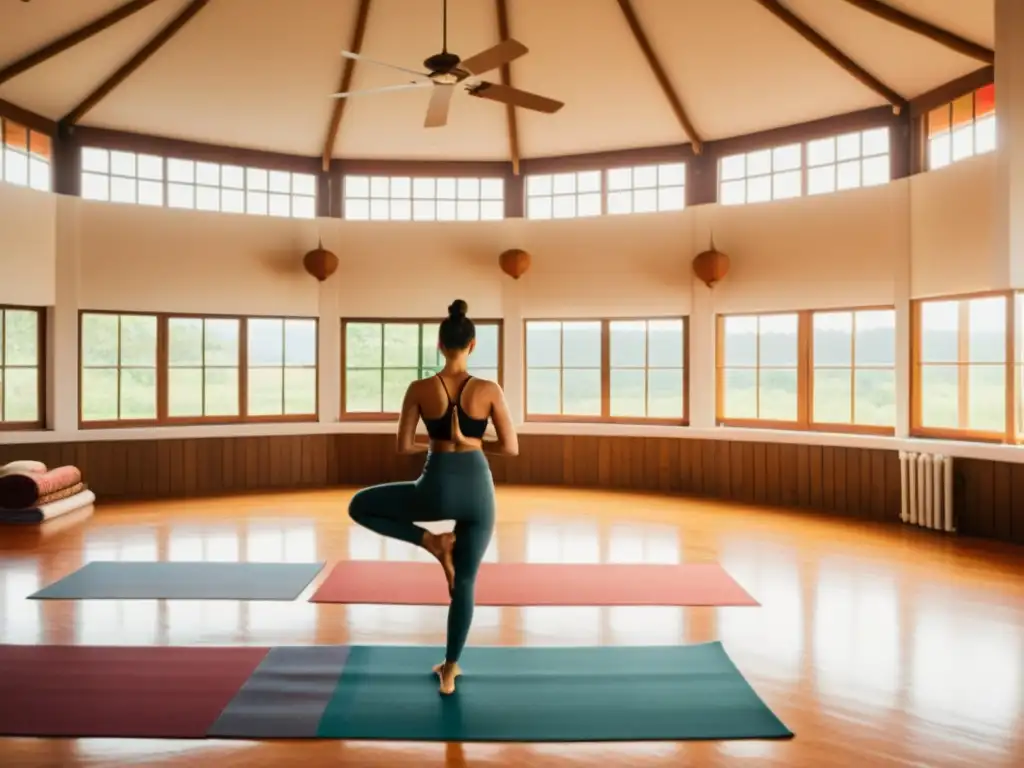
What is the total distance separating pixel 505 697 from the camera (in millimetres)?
3293

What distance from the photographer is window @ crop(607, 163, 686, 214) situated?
8.64 metres

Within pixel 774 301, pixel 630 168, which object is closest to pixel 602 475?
pixel 774 301

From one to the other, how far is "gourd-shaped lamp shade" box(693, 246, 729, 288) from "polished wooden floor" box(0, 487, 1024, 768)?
221 cm

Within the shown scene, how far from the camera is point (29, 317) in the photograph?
775cm

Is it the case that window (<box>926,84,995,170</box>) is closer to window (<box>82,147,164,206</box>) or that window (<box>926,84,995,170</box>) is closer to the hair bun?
the hair bun

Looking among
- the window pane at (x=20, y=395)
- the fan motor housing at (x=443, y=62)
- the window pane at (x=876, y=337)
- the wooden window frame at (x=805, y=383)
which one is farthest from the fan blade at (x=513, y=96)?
the window pane at (x=20, y=395)

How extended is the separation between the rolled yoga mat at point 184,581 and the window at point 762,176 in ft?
18.0

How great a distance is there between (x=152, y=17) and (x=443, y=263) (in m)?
3.52

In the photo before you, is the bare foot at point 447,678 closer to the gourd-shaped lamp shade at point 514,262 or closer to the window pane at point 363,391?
the gourd-shaped lamp shade at point 514,262

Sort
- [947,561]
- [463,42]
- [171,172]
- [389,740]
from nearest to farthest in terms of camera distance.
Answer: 1. [389,740]
2. [947,561]
3. [463,42]
4. [171,172]

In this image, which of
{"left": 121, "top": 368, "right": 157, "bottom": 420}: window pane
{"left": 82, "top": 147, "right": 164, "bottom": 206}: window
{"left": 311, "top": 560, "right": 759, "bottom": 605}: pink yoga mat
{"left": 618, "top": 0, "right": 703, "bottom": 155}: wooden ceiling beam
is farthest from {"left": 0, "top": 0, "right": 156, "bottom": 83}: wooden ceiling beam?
{"left": 311, "top": 560, "right": 759, "bottom": 605}: pink yoga mat

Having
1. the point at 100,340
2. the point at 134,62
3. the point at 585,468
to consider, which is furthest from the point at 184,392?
the point at 585,468

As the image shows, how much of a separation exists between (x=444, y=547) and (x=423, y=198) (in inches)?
256

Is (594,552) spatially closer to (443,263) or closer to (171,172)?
(443,263)
